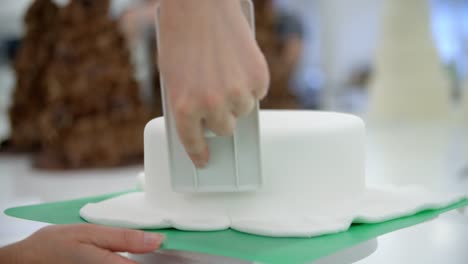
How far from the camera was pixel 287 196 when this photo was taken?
0.78m

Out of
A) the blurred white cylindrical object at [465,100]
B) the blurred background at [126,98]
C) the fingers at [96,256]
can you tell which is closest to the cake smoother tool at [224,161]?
the fingers at [96,256]

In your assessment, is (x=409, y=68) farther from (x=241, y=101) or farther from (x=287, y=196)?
(x=241, y=101)

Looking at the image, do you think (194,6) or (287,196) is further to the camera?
(287,196)

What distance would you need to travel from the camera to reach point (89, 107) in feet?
6.19

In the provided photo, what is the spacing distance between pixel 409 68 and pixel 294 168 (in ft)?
7.63

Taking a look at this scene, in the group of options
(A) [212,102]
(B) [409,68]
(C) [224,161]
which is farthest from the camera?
(B) [409,68]

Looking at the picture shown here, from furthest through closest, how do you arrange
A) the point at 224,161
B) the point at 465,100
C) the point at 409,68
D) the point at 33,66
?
the point at 409,68 < the point at 465,100 < the point at 33,66 < the point at 224,161

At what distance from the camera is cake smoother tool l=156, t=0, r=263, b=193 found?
0.74 meters

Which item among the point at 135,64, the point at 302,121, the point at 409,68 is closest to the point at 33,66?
the point at 135,64

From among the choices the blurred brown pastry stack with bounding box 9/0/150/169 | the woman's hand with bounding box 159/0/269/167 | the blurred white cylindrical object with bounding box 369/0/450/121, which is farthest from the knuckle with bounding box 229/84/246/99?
the blurred white cylindrical object with bounding box 369/0/450/121

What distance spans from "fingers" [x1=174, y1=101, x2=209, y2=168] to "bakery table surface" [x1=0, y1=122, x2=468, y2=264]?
0.24 meters

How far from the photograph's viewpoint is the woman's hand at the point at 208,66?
65 cm

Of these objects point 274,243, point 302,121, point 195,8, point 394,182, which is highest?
point 195,8

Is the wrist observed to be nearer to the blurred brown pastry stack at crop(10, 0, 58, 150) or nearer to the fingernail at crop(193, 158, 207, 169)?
the fingernail at crop(193, 158, 207, 169)
